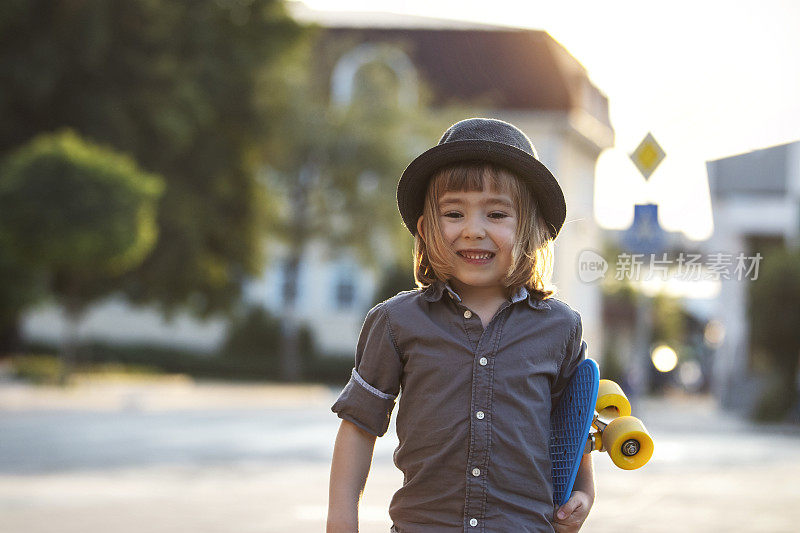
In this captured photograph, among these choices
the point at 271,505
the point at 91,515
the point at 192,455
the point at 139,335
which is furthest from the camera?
the point at 139,335

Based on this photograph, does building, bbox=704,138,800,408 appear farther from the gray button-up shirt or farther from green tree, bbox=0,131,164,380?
the gray button-up shirt

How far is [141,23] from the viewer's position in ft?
78.9

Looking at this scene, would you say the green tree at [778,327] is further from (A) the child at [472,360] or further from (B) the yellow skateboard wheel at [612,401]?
(A) the child at [472,360]

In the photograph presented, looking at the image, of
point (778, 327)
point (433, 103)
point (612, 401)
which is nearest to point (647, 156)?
point (612, 401)

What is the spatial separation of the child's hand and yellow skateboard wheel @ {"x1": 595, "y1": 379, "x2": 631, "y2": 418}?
0.87 feet

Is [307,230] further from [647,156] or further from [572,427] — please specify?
[572,427]

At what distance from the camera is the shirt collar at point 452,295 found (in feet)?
9.07

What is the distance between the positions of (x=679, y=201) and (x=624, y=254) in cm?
37

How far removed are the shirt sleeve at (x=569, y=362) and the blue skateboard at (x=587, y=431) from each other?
0.04ft

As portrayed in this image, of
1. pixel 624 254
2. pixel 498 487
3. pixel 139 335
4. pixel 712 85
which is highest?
pixel 139 335

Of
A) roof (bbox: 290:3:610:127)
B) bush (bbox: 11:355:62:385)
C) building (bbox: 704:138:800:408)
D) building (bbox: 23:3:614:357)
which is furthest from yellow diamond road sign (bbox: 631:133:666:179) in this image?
roof (bbox: 290:3:610:127)

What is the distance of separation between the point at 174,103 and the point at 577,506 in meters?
22.8

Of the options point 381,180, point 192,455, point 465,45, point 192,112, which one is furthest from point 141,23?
point 465,45

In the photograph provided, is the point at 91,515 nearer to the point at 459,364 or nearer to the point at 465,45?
the point at 459,364
